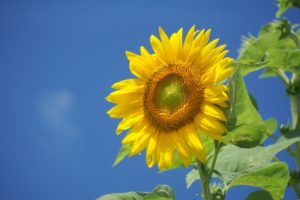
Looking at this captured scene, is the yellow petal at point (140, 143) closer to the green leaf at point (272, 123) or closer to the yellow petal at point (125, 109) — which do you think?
the yellow petal at point (125, 109)

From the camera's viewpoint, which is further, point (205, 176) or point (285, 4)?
point (285, 4)

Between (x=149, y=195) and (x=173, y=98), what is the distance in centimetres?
49

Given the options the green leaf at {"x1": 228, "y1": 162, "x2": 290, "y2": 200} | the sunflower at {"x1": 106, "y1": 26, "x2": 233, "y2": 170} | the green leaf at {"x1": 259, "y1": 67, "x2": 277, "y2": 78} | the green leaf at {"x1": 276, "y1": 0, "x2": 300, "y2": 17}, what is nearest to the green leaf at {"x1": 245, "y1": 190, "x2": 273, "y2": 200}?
the green leaf at {"x1": 228, "y1": 162, "x2": 290, "y2": 200}

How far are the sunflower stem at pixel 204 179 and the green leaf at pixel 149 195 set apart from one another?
0.69 feet

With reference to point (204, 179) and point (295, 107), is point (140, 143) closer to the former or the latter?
point (204, 179)

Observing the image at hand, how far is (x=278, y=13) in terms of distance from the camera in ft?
12.6

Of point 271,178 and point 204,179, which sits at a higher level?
point 204,179

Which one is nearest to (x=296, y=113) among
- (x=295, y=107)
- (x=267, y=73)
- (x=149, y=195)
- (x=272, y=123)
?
(x=295, y=107)

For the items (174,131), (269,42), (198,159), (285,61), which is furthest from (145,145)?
(269,42)

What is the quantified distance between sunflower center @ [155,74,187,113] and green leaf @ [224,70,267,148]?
0.32 metres

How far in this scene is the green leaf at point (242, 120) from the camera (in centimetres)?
181

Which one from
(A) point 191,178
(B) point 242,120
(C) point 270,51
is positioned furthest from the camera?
(C) point 270,51

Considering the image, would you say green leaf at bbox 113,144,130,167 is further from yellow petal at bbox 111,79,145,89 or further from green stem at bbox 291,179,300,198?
green stem at bbox 291,179,300,198

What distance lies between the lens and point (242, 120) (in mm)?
1854
